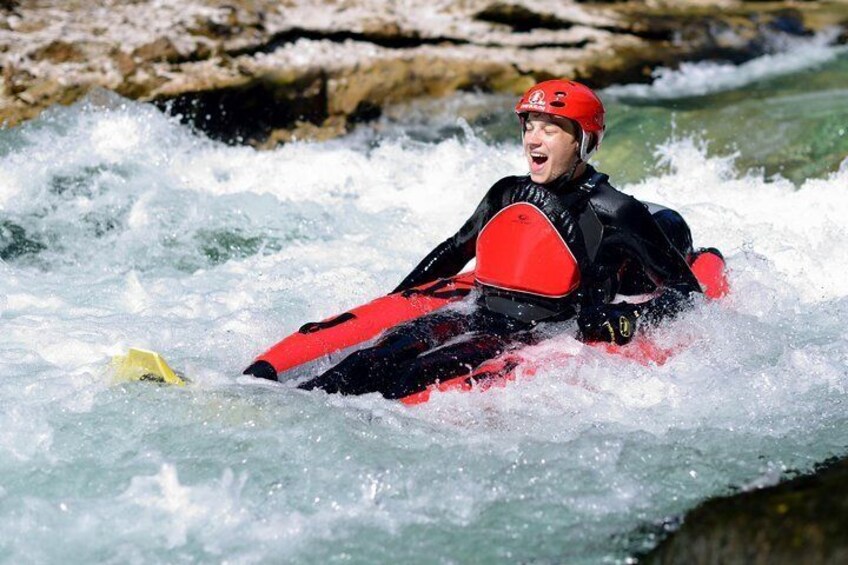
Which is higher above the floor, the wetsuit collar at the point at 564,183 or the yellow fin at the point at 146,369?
the wetsuit collar at the point at 564,183

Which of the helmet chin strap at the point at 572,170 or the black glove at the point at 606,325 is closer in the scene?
the black glove at the point at 606,325

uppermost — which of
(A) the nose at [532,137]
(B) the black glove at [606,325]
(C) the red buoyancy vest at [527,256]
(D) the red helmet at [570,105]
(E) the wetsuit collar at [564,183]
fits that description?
(D) the red helmet at [570,105]

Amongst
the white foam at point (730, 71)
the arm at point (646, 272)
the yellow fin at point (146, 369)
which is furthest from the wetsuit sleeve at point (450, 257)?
the white foam at point (730, 71)

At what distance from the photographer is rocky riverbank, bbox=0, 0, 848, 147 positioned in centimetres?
792

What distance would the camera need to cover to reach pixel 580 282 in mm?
4391

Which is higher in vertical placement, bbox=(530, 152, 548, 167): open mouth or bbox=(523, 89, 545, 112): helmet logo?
bbox=(523, 89, 545, 112): helmet logo

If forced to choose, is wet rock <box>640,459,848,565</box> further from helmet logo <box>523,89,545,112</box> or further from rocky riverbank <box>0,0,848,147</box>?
rocky riverbank <box>0,0,848,147</box>

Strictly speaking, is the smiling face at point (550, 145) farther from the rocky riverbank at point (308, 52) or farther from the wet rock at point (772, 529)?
the rocky riverbank at point (308, 52)

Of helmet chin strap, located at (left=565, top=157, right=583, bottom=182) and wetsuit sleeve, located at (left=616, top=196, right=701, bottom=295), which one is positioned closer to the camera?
wetsuit sleeve, located at (left=616, top=196, right=701, bottom=295)

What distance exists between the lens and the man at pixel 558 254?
4.29 meters

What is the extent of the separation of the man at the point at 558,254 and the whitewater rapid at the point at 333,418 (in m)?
0.18

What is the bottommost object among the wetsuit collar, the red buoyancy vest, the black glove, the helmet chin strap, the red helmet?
the black glove

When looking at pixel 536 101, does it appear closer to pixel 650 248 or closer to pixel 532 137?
pixel 532 137

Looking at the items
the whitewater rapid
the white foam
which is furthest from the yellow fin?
the white foam
